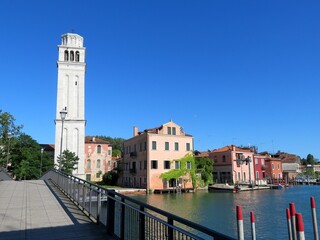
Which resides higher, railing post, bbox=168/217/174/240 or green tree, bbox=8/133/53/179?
green tree, bbox=8/133/53/179

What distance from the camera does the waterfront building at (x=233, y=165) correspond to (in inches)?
2537

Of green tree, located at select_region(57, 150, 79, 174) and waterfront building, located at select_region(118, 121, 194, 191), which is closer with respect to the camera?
green tree, located at select_region(57, 150, 79, 174)

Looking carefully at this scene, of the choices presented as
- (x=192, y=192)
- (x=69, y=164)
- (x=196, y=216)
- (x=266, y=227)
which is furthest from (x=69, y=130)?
(x=266, y=227)

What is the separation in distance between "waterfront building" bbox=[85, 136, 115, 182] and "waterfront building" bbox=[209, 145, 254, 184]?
2580 centimetres

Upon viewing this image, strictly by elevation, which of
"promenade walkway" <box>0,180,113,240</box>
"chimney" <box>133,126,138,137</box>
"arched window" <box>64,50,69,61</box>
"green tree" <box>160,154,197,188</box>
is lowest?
"promenade walkway" <box>0,180,113,240</box>

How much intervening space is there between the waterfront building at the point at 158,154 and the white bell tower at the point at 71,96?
10.2 metres

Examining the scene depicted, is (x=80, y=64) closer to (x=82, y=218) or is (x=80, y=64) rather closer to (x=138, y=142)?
(x=138, y=142)

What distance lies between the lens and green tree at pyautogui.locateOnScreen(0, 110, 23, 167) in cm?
4331

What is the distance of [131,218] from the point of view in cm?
597

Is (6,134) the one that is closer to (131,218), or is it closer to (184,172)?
(184,172)

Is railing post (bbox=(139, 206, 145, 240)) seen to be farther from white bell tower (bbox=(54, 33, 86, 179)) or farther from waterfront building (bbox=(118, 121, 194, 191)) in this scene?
white bell tower (bbox=(54, 33, 86, 179))

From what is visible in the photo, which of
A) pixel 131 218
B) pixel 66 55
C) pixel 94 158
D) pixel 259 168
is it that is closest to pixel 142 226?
pixel 131 218

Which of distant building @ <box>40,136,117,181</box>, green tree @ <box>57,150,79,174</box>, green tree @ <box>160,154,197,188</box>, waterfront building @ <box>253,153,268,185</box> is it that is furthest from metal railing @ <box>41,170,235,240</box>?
waterfront building @ <box>253,153,268,185</box>

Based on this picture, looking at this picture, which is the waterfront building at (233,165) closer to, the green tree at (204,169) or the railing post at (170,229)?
the green tree at (204,169)
